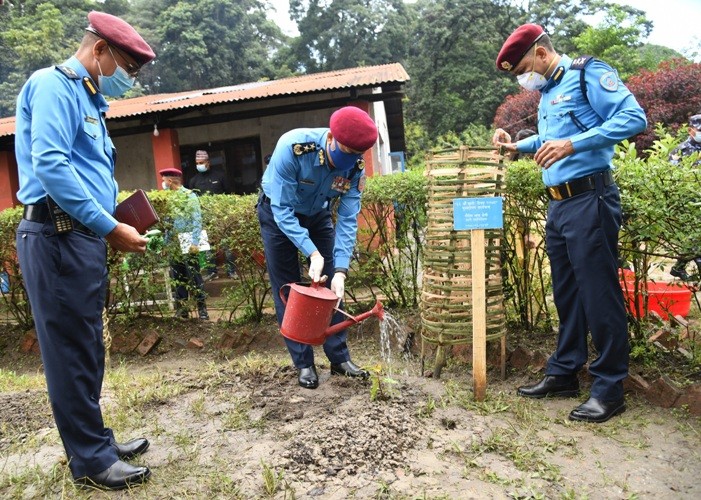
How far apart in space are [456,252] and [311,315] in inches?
45.9

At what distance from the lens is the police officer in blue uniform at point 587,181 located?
9.64ft

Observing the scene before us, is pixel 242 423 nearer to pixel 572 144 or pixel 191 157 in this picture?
pixel 572 144

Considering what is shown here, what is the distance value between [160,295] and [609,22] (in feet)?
84.0

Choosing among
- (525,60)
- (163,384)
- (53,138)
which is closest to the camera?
(53,138)

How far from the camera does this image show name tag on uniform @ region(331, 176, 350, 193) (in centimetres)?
338

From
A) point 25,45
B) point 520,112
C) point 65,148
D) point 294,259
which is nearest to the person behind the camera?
point 65,148

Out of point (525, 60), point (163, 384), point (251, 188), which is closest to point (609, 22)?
point (251, 188)

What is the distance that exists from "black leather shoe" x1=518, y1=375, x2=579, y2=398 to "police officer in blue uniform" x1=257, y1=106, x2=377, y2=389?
3.63 ft

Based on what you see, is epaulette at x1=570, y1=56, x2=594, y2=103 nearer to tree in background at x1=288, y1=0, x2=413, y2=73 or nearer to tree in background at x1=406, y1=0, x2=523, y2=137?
tree in background at x1=406, y1=0, x2=523, y2=137

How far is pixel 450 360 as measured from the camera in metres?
4.25

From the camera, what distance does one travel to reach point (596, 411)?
307 cm

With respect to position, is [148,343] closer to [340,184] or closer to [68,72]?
[340,184]

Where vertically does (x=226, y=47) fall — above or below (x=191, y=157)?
above

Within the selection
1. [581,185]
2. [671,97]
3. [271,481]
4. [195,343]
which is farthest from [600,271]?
[671,97]
